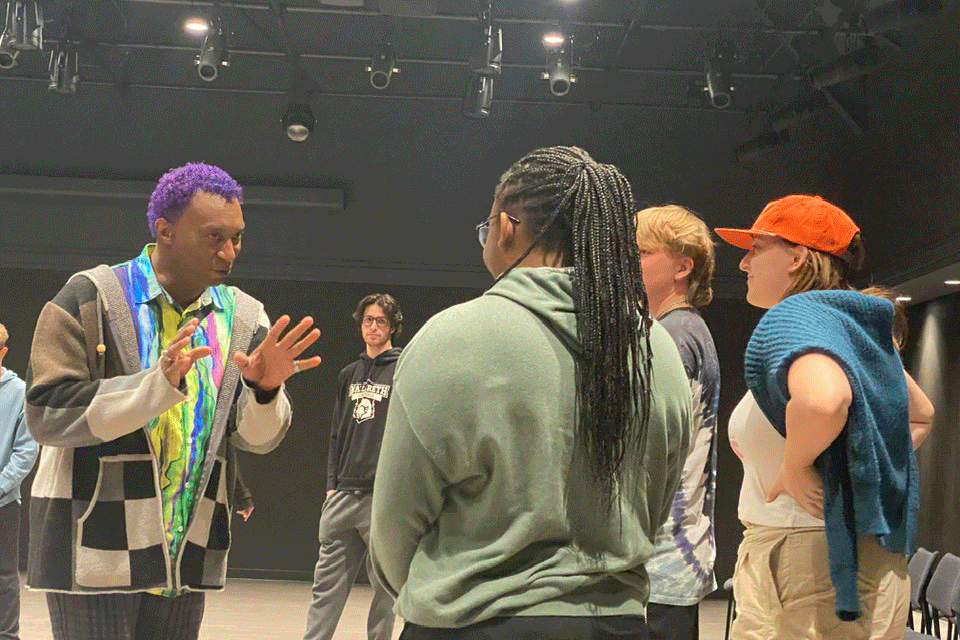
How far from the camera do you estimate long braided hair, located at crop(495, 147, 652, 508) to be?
1495 millimetres

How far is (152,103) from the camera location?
9.24 m

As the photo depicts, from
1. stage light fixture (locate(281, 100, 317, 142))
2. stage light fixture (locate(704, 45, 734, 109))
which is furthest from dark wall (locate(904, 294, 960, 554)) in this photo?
stage light fixture (locate(281, 100, 317, 142))

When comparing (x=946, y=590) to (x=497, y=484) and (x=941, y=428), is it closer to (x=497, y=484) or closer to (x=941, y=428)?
(x=941, y=428)

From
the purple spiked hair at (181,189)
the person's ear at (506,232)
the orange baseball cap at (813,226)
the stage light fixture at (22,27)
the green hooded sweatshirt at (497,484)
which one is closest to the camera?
the green hooded sweatshirt at (497,484)

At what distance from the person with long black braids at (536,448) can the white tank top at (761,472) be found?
0.74 metres

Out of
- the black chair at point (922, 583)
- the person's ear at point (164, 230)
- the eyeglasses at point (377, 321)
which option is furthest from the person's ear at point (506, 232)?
the eyeglasses at point (377, 321)

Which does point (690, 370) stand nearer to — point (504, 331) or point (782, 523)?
point (782, 523)

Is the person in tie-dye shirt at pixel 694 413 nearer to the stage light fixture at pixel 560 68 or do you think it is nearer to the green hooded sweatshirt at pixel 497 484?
the green hooded sweatshirt at pixel 497 484

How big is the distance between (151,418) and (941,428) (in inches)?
282

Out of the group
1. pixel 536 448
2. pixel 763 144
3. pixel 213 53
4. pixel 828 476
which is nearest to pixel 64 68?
pixel 213 53

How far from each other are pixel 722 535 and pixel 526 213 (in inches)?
316

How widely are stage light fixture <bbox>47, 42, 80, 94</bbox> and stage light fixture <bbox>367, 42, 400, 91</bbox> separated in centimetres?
222

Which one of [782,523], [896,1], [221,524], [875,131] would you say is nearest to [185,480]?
[221,524]

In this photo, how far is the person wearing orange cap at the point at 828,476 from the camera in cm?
205
